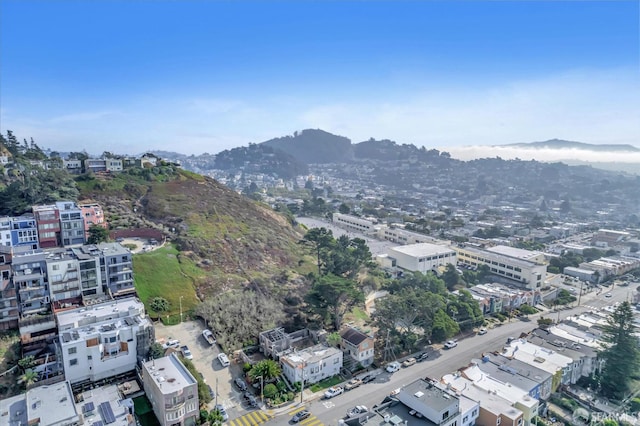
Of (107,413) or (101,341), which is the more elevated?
(101,341)

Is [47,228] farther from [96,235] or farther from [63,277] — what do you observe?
[63,277]

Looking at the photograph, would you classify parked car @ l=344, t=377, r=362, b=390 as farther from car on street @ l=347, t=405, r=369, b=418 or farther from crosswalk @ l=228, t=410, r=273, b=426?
crosswalk @ l=228, t=410, r=273, b=426

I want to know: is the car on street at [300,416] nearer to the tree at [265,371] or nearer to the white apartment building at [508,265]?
the tree at [265,371]

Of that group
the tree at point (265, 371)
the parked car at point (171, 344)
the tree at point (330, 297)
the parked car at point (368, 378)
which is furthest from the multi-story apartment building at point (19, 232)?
the parked car at point (368, 378)

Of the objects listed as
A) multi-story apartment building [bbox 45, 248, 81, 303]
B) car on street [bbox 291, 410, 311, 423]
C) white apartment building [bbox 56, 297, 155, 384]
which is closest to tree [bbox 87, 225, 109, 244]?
multi-story apartment building [bbox 45, 248, 81, 303]

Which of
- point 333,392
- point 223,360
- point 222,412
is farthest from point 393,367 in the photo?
point 222,412

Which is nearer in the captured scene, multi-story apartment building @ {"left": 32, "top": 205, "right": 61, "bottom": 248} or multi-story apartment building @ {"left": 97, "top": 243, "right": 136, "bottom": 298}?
multi-story apartment building @ {"left": 97, "top": 243, "right": 136, "bottom": 298}

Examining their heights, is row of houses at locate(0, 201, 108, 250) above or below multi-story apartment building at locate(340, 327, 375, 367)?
above

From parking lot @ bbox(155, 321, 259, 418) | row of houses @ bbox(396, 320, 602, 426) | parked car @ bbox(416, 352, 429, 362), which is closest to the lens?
row of houses @ bbox(396, 320, 602, 426)
